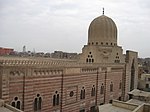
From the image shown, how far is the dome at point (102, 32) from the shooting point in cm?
2538

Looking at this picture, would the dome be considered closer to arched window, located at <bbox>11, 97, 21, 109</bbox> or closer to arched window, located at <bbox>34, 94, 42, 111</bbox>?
arched window, located at <bbox>34, 94, 42, 111</bbox>

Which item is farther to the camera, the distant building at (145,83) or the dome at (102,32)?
the distant building at (145,83)

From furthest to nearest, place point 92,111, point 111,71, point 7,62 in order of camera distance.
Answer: point 111,71
point 92,111
point 7,62

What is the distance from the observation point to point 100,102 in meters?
21.0

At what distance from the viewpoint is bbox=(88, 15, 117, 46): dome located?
999 inches

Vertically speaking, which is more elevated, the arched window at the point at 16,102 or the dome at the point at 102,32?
the dome at the point at 102,32

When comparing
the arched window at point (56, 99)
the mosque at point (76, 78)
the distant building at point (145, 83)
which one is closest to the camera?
the mosque at point (76, 78)

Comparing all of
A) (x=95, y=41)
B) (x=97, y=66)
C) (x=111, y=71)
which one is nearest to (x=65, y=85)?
(x=97, y=66)

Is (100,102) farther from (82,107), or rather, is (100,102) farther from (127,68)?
(127,68)

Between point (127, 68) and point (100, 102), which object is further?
point (127, 68)

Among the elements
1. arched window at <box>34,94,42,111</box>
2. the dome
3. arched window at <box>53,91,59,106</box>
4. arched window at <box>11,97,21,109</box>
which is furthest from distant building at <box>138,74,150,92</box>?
arched window at <box>11,97,21,109</box>

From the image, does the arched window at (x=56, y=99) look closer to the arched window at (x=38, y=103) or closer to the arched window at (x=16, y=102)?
the arched window at (x=38, y=103)

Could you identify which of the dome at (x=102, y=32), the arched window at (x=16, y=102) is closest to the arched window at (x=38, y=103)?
the arched window at (x=16, y=102)

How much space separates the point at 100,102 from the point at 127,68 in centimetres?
715
